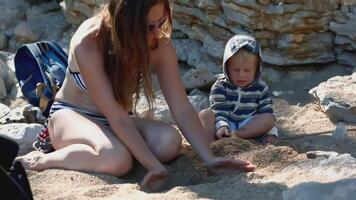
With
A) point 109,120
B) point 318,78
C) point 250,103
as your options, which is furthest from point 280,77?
point 109,120

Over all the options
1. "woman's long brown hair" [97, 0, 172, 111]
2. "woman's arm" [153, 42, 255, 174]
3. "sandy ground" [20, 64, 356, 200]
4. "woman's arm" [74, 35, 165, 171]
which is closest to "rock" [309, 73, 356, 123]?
"sandy ground" [20, 64, 356, 200]

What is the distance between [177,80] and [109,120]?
362mm

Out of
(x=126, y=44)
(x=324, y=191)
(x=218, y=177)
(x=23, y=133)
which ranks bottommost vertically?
(x=23, y=133)

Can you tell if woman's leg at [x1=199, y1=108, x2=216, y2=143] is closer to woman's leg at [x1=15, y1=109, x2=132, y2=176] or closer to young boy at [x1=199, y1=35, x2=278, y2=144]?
young boy at [x1=199, y1=35, x2=278, y2=144]

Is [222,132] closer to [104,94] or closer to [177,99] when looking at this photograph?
[177,99]

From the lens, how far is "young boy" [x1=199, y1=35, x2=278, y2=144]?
11.0 feet

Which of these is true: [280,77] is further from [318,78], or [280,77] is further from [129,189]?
[129,189]

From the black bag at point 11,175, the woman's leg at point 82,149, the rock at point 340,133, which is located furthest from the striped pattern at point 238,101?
the black bag at point 11,175

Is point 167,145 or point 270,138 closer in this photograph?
point 167,145

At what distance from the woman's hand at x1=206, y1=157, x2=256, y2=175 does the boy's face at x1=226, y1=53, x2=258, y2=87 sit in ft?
2.11

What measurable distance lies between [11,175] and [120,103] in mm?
1053

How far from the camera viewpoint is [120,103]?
2898 mm

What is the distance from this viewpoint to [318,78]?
173 inches

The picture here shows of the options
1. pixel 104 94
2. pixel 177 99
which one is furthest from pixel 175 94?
pixel 104 94
